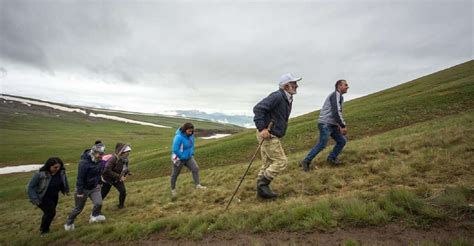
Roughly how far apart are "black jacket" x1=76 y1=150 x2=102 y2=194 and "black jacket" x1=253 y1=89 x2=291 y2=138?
6681mm

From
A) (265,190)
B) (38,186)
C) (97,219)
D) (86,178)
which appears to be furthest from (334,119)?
(38,186)

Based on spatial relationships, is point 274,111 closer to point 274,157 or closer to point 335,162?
point 274,157

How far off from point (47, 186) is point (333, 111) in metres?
11.3

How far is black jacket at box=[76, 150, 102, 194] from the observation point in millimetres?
9695

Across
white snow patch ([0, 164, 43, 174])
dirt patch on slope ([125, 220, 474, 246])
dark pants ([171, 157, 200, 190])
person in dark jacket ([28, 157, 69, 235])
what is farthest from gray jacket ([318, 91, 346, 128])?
white snow patch ([0, 164, 43, 174])

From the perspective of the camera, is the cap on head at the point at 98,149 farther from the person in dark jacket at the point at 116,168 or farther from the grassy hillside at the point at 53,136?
the grassy hillside at the point at 53,136

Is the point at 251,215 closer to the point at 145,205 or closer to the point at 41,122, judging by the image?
the point at 145,205

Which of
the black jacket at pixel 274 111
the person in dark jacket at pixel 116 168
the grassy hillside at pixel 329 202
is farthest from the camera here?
the person in dark jacket at pixel 116 168

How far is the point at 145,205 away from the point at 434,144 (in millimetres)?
12933

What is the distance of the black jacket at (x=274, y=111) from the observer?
7.74m

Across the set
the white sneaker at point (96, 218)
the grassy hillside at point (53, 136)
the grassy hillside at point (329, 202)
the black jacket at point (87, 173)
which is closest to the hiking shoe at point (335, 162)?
the grassy hillside at point (329, 202)

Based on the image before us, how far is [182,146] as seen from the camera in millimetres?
11734

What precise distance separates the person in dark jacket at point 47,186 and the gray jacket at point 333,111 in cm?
1053

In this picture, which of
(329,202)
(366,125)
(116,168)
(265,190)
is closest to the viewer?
(329,202)
